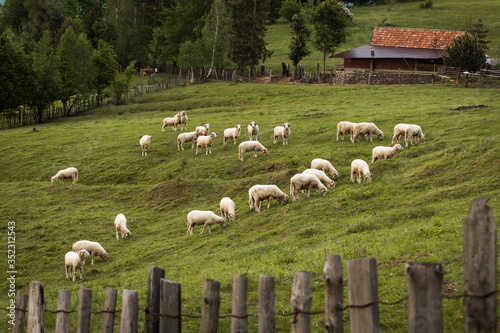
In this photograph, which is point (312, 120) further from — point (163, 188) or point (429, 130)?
point (163, 188)

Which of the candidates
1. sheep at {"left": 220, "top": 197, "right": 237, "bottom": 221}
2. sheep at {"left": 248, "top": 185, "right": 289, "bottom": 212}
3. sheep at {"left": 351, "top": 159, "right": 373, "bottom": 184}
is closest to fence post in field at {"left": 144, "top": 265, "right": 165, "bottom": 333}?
sheep at {"left": 220, "top": 197, "right": 237, "bottom": 221}

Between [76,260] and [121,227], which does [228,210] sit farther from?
[76,260]

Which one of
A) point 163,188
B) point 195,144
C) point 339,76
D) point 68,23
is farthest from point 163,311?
point 68,23

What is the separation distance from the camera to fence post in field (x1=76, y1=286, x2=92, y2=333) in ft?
22.8

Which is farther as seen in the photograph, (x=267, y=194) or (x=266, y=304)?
(x=267, y=194)

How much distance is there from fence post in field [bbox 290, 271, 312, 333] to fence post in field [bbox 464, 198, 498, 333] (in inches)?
62.8

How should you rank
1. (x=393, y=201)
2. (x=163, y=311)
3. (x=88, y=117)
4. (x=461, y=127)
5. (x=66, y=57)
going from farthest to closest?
(x=66, y=57)
(x=88, y=117)
(x=461, y=127)
(x=393, y=201)
(x=163, y=311)

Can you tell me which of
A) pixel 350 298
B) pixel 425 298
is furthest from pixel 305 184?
pixel 425 298

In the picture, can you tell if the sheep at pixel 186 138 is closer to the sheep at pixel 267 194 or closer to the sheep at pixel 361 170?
the sheep at pixel 267 194

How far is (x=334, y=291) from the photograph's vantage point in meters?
5.43

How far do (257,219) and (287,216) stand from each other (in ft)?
4.44

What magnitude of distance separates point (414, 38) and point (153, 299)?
68556 millimetres

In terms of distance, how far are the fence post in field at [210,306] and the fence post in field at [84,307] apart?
183cm

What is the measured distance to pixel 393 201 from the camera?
18.8m
